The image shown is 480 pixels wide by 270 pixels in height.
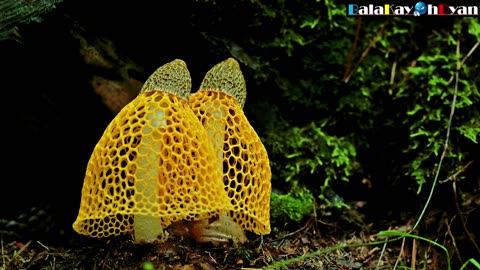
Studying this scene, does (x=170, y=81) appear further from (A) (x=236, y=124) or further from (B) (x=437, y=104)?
(B) (x=437, y=104)

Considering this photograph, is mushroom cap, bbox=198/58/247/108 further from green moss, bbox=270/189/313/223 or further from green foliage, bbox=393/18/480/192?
green foliage, bbox=393/18/480/192

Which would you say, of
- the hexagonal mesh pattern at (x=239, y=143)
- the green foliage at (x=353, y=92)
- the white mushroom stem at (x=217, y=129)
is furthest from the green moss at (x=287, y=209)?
the white mushroom stem at (x=217, y=129)

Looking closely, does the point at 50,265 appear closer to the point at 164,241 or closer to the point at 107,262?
the point at 107,262

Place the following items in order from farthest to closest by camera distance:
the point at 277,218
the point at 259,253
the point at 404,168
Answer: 1. the point at 404,168
2. the point at 277,218
3. the point at 259,253

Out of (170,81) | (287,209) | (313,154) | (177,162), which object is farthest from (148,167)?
(313,154)

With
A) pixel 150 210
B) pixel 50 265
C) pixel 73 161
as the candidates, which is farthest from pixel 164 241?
pixel 73 161

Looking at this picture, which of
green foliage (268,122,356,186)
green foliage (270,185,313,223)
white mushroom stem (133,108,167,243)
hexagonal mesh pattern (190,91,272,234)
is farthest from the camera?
green foliage (268,122,356,186)

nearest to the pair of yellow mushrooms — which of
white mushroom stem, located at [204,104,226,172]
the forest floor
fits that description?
white mushroom stem, located at [204,104,226,172]
